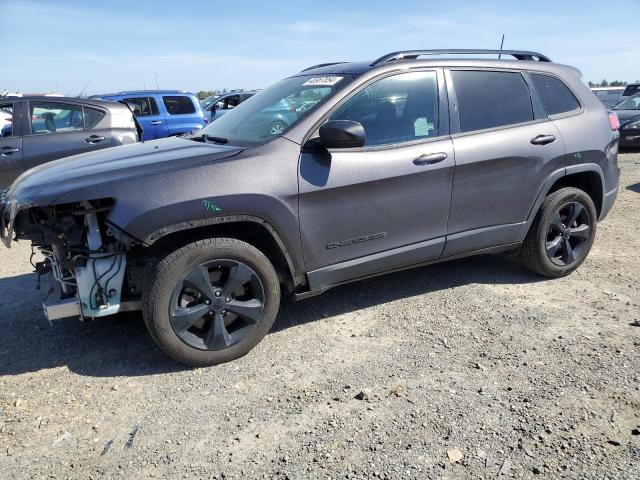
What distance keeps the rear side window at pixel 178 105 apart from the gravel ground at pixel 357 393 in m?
8.67

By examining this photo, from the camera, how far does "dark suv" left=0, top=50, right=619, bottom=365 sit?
9.80 ft

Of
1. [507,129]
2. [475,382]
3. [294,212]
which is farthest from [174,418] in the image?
[507,129]

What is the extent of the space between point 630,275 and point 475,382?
2.41 meters

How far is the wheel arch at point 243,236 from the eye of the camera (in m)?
2.98

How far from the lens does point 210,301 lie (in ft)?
10.2

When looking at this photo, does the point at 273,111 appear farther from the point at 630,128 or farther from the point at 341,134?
the point at 630,128

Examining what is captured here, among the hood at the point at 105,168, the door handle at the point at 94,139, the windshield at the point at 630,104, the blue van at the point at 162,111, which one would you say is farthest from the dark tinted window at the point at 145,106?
the windshield at the point at 630,104

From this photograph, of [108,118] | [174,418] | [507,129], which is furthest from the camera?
[108,118]

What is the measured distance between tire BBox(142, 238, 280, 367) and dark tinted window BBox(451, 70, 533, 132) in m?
1.90

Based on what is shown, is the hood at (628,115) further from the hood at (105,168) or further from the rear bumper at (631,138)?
the hood at (105,168)

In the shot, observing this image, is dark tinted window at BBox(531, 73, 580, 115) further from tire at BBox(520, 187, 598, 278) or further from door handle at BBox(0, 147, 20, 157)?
door handle at BBox(0, 147, 20, 157)

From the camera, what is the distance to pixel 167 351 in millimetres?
3086

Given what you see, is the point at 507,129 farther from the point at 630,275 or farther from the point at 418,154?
the point at 630,275

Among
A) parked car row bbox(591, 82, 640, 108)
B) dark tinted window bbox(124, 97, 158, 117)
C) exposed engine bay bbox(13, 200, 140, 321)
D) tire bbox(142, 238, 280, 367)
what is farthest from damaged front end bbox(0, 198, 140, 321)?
parked car row bbox(591, 82, 640, 108)
